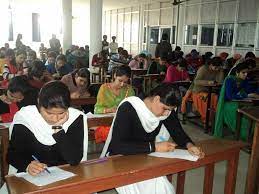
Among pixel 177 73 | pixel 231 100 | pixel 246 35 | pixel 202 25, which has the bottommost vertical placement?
pixel 231 100

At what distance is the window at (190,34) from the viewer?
11.0 m

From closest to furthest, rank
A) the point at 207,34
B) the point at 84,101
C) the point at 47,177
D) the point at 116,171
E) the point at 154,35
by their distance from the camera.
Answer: the point at 47,177, the point at 116,171, the point at 84,101, the point at 207,34, the point at 154,35

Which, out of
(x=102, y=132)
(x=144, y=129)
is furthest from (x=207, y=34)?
(x=144, y=129)

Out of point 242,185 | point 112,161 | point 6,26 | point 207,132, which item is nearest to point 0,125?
point 112,161

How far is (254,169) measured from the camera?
2.66 m

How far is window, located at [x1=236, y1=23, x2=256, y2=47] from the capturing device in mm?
8625

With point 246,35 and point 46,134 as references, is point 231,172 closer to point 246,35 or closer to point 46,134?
point 46,134

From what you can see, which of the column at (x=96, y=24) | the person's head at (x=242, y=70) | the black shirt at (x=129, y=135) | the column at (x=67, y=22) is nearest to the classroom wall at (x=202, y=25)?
the column at (x=96, y=24)

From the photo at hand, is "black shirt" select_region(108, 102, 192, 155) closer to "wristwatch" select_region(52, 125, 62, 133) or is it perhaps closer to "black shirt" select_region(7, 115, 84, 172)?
"black shirt" select_region(7, 115, 84, 172)

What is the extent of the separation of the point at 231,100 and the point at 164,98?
2748 mm

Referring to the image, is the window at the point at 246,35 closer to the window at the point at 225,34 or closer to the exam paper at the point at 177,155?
the window at the point at 225,34

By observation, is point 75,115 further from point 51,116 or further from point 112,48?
point 112,48

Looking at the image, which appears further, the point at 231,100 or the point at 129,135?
the point at 231,100

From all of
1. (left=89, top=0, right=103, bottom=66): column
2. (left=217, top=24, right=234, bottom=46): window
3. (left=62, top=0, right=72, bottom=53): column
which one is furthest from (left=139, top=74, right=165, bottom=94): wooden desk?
(left=62, top=0, right=72, bottom=53): column
